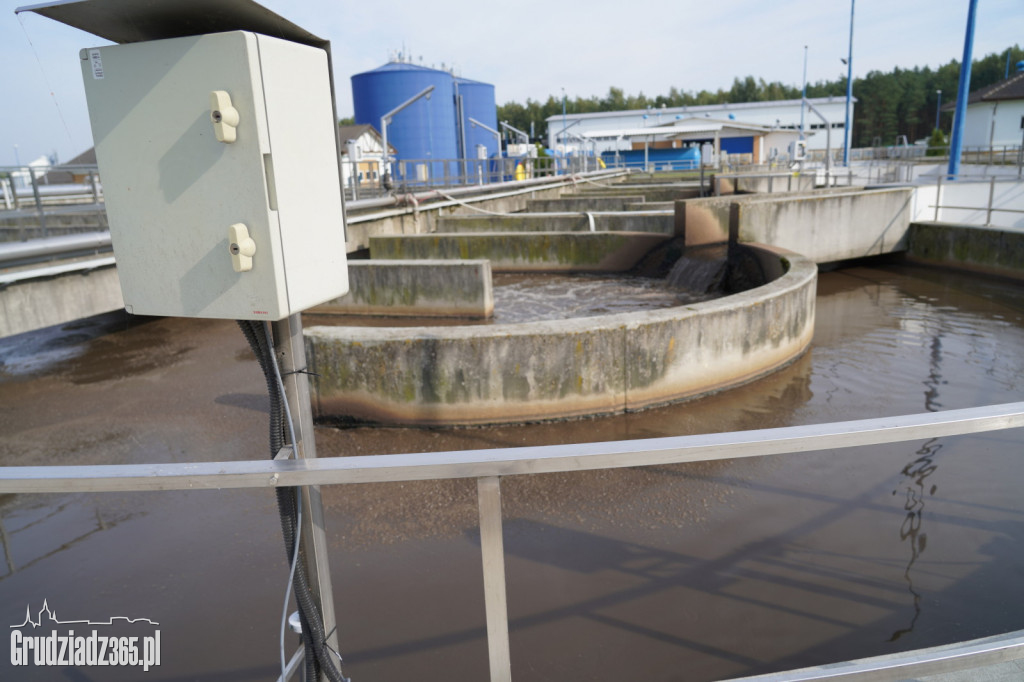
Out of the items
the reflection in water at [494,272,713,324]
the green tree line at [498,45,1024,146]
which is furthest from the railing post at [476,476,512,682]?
the green tree line at [498,45,1024,146]

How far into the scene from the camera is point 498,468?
1.56 metres

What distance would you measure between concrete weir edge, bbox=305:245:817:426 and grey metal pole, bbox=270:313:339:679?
4018 millimetres

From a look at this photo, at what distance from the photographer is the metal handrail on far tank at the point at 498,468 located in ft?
5.11

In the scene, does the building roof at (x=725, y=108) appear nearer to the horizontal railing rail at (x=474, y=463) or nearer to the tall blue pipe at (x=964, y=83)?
the tall blue pipe at (x=964, y=83)

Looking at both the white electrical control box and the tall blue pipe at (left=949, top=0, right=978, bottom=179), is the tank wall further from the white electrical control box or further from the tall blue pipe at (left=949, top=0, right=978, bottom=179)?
the white electrical control box

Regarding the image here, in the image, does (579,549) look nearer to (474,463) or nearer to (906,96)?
(474,463)

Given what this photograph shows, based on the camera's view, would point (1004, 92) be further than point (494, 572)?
Yes

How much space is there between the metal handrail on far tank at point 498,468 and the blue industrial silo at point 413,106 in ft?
140

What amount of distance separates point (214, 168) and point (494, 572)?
1.31 metres

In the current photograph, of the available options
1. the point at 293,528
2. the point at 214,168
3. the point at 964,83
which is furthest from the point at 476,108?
the point at 293,528

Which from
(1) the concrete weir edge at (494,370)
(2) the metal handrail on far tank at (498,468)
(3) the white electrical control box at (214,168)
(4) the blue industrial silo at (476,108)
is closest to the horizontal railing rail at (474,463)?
(2) the metal handrail on far tank at (498,468)

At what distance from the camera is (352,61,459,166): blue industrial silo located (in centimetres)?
4269

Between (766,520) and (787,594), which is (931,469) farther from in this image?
(787,594)

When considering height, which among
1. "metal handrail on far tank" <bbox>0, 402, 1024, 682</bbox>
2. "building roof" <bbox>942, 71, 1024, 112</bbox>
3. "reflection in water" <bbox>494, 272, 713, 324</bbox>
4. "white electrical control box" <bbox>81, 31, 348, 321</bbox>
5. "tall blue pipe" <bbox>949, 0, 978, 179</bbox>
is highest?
"building roof" <bbox>942, 71, 1024, 112</bbox>
